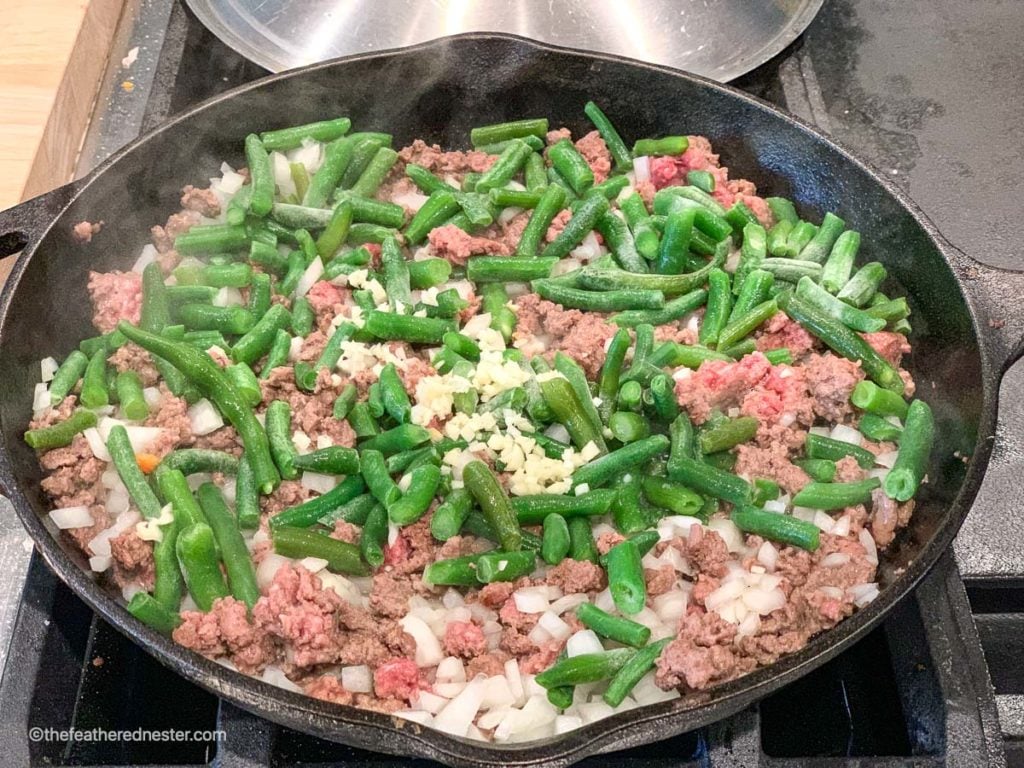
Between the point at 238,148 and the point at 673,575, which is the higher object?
the point at 238,148

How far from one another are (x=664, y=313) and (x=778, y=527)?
0.63 m

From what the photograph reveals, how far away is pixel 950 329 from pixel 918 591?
63 cm

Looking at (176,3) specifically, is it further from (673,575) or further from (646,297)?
(673,575)

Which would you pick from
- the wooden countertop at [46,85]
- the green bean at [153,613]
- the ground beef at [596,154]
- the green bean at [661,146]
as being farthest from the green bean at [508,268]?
the wooden countertop at [46,85]

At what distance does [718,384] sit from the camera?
2.09m

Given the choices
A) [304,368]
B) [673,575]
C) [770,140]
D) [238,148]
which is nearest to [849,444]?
[673,575]

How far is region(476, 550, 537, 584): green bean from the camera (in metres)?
1.79

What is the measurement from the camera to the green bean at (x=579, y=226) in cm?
238

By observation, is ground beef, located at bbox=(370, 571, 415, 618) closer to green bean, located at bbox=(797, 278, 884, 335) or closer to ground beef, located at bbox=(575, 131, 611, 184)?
green bean, located at bbox=(797, 278, 884, 335)

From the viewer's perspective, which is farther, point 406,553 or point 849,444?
point 849,444

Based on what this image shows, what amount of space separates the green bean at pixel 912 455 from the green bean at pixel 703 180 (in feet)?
2.68

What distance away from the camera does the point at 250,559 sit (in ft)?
6.05

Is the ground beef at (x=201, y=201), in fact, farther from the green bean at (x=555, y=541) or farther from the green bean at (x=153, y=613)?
the green bean at (x=555, y=541)

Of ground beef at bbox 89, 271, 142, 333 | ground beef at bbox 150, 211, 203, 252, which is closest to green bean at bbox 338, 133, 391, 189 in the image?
ground beef at bbox 150, 211, 203, 252
